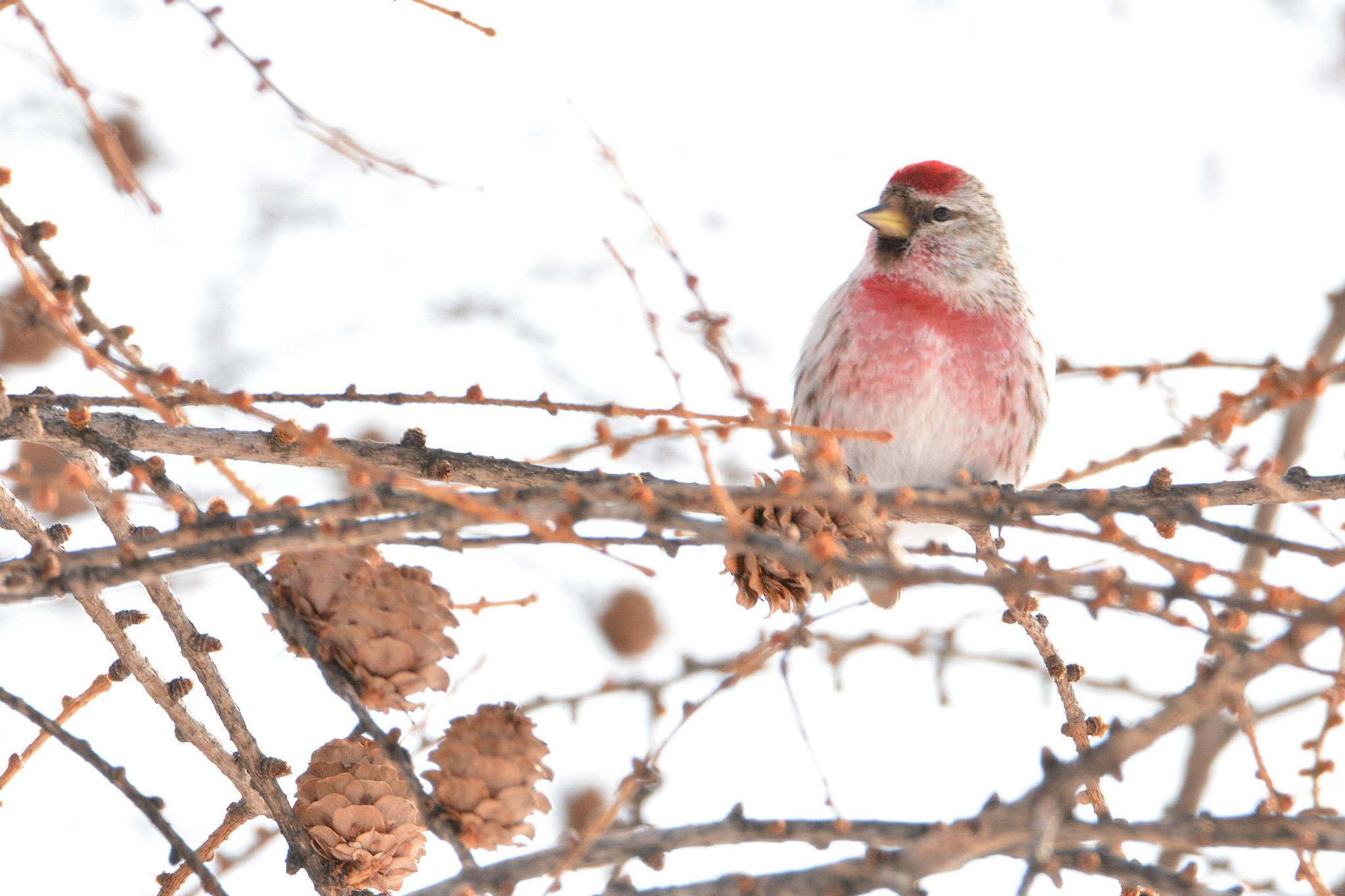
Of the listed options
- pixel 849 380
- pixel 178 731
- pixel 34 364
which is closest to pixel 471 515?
pixel 178 731

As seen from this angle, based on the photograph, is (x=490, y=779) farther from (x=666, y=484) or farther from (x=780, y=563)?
(x=780, y=563)

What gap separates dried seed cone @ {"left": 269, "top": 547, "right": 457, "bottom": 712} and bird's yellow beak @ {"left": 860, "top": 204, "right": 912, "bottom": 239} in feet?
6.92

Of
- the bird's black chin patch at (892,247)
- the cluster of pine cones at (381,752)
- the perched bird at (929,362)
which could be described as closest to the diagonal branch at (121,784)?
the cluster of pine cones at (381,752)

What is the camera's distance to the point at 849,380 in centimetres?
309

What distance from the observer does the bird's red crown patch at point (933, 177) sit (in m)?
3.42

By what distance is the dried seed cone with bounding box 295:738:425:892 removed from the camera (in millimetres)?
1491

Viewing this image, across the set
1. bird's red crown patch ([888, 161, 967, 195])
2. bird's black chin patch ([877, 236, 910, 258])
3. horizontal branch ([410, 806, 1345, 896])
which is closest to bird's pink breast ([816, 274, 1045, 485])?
bird's black chin patch ([877, 236, 910, 258])

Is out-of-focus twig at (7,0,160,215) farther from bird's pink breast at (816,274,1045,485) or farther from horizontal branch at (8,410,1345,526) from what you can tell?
bird's pink breast at (816,274,1045,485)

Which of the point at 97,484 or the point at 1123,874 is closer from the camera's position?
the point at 1123,874

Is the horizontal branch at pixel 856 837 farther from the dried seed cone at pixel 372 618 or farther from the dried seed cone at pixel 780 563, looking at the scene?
the dried seed cone at pixel 780 563

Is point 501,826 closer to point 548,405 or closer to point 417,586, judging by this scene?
point 417,586

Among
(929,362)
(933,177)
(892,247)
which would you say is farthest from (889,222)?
(929,362)

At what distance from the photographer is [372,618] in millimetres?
1420

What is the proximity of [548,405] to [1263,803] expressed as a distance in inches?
31.7
